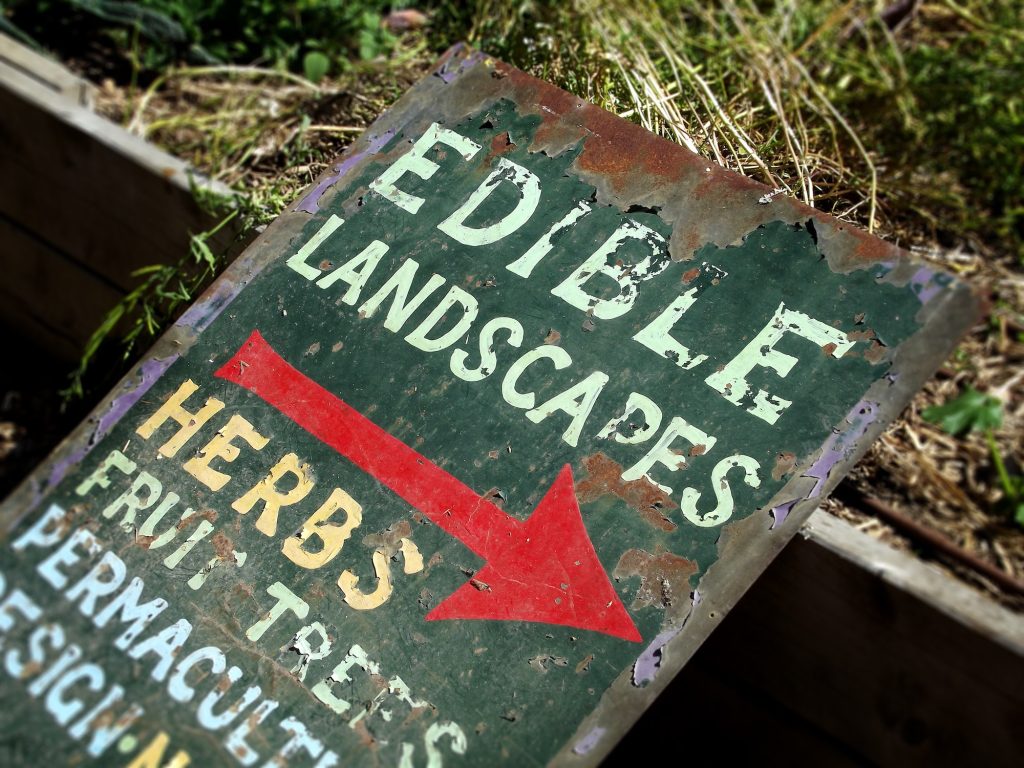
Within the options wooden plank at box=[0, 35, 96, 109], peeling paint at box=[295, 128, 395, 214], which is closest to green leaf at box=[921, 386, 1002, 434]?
peeling paint at box=[295, 128, 395, 214]

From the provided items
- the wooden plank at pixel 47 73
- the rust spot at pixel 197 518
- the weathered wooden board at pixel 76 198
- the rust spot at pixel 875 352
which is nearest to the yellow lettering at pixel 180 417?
the rust spot at pixel 197 518

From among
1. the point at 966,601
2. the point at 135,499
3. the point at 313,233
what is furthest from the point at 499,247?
the point at 966,601

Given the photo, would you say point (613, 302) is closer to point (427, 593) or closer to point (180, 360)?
point (427, 593)

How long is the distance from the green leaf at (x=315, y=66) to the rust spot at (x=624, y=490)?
1.81 meters

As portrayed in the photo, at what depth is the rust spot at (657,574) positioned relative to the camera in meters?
1.52

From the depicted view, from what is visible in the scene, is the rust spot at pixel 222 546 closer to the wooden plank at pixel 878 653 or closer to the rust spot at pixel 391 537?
the rust spot at pixel 391 537

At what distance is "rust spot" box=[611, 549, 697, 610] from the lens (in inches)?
59.7

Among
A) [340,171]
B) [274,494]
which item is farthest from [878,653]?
[340,171]

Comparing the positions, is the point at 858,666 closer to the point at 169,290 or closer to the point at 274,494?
the point at 274,494

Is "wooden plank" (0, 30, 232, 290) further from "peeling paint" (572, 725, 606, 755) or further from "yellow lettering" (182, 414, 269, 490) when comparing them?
"peeling paint" (572, 725, 606, 755)

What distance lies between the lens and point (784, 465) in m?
1.55

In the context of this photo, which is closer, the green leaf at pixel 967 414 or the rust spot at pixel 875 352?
the rust spot at pixel 875 352

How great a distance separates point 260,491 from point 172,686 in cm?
35

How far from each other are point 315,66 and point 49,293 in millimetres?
→ 1109
